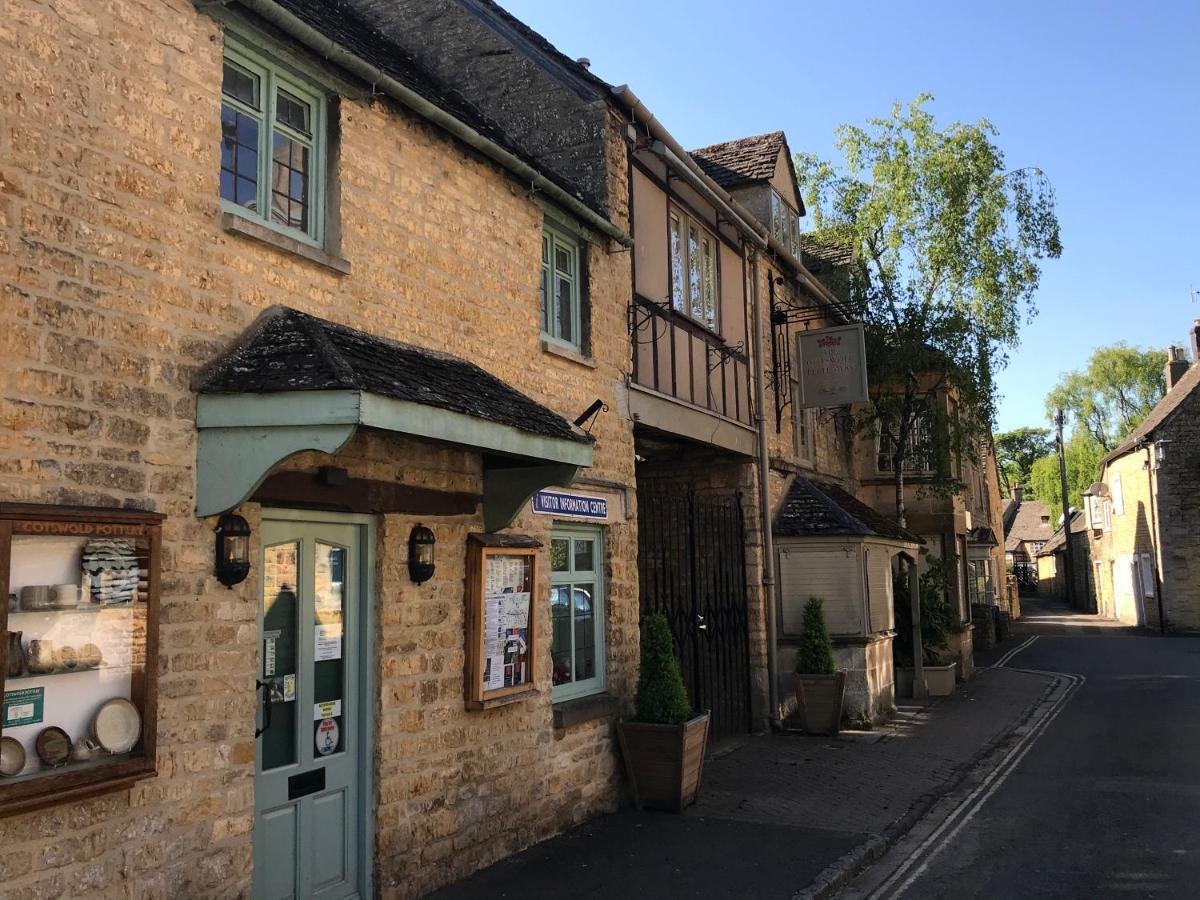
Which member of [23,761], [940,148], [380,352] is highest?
[940,148]

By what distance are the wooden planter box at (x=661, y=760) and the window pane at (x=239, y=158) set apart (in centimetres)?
546

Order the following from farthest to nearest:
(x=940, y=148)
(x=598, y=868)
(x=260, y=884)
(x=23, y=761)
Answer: (x=940, y=148), (x=598, y=868), (x=260, y=884), (x=23, y=761)

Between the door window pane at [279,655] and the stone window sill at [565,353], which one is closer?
the door window pane at [279,655]

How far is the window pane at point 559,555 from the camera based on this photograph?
869cm

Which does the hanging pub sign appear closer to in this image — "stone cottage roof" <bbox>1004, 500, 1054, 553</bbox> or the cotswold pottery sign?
the cotswold pottery sign

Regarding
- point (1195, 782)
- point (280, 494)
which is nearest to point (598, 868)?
point (280, 494)

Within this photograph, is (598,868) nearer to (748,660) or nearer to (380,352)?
(380,352)

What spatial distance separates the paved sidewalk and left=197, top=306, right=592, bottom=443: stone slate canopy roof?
3035 millimetres

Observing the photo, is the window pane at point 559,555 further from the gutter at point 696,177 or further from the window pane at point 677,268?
the gutter at point 696,177

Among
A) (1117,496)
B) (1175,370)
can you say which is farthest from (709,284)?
(1175,370)

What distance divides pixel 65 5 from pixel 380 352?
91.3 inches

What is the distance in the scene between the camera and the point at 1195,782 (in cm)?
1015

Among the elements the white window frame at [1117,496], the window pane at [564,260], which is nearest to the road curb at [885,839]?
the window pane at [564,260]

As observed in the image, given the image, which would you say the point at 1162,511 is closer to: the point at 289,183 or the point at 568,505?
the point at 568,505
